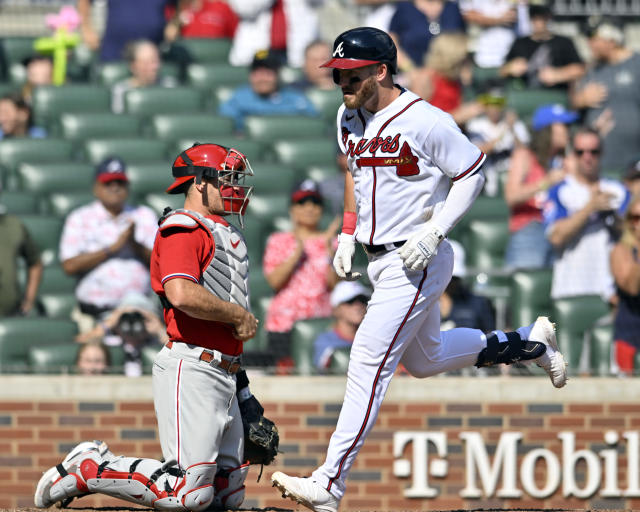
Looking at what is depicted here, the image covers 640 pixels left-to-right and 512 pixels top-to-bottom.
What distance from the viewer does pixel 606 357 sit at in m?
7.20

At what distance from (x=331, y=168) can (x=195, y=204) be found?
4204 millimetres

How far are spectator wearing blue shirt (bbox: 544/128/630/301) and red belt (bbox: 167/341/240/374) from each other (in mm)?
3331

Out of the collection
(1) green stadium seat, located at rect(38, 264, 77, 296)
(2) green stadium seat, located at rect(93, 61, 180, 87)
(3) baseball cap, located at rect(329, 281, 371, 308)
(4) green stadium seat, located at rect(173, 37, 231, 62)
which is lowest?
(3) baseball cap, located at rect(329, 281, 371, 308)

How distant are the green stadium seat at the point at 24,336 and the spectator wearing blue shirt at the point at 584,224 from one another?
2968mm

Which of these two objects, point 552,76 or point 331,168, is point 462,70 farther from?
point 331,168

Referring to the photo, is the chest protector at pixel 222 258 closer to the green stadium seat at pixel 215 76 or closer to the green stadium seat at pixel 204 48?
the green stadium seat at pixel 215 76

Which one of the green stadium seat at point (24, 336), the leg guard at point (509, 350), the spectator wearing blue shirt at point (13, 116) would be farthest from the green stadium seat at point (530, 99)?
the leg guard at point (509, 350)

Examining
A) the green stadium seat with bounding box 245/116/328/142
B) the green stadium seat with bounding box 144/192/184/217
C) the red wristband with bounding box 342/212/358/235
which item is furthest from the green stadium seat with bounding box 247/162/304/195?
the red wristband with bounding box 342/212/358/235

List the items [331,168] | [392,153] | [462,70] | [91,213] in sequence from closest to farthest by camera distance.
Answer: [392,153], [91,213], [331,168], [462,70]

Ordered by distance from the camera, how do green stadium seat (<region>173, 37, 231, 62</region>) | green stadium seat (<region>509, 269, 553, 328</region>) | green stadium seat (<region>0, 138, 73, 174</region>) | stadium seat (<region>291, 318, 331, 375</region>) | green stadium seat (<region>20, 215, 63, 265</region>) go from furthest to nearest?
green stadium seat (<region>173, 37, 231, 62</region>) < green stadium seat (<region>0, 138, 73, 174</region>) < green stadium seat (<region>20, 215, 63, 265</region>) < green stadium seat (<region>509, 269, 553, 328</region>) < stadium seat (<region>291, 318, 331, 375</region>)

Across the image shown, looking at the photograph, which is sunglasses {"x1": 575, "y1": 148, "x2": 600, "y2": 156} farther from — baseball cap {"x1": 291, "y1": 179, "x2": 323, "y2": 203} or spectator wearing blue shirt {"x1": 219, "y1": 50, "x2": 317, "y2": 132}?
spectator wearing blue shirt {"x1": 219, "y1": 50, "x2": 317, "y2": 132}

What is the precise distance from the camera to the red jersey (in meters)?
4.47

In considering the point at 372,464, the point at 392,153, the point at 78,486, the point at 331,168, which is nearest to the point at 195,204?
the point at 392,153

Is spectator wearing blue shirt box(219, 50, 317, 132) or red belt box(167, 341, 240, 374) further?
spectator wearing blue shirt box(219, 50, 317, 132)
